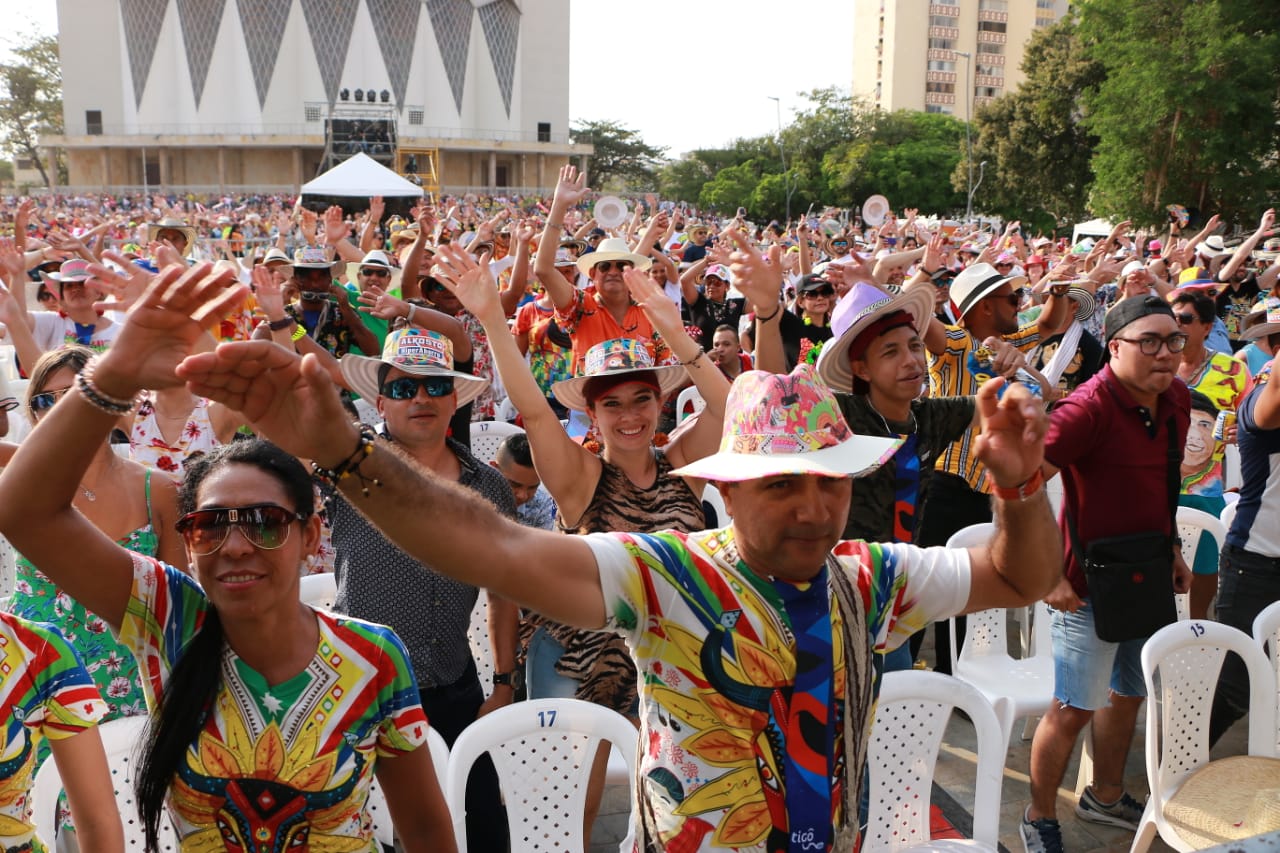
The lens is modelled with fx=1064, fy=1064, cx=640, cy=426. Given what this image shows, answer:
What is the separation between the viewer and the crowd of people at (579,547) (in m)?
1.84

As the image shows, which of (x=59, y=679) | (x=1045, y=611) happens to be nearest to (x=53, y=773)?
(x=59, y=679)

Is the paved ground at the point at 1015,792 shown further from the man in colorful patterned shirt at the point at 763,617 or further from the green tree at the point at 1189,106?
the green tree at the point at 1189,106

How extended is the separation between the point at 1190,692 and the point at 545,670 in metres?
2.11

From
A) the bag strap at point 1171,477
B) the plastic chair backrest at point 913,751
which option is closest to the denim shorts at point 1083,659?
the bag strap at point 1171,477

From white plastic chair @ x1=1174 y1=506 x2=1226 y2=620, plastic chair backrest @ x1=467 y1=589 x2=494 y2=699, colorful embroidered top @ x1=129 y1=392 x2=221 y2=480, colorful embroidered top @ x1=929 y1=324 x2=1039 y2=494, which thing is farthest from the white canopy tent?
white plastic chair @ x1=1174 y1=506 x2=1226 y2=620

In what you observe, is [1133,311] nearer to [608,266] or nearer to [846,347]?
[846,347]

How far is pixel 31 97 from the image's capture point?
291ft

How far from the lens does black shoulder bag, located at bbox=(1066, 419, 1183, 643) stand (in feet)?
11.9

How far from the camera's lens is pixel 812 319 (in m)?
7.50

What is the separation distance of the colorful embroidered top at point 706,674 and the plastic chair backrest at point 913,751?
1.31 meters

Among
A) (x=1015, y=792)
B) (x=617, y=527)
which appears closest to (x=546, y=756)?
(x=617, y=527)

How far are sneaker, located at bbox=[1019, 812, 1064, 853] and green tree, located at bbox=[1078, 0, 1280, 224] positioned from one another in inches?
992

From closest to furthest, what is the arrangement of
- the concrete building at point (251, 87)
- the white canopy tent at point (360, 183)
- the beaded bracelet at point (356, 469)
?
1. the beaded bracelet at point (356, 469)
2. the white canopy tent at point (360, 183)
3. the concrete building at point (251, 87)

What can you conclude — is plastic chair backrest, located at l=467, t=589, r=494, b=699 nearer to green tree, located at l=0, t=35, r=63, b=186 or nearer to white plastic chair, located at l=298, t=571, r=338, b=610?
white plastic chair, located at l=298, t=571, r=338, b=610
